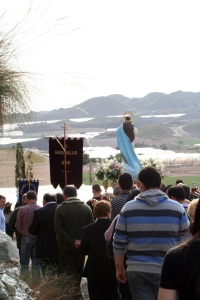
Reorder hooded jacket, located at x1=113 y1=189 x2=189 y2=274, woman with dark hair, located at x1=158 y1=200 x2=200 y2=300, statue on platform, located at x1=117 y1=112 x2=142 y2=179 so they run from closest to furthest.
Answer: woman with dark hair, located at x1=158 y1=200 x2=200 y2=300, hooded jacket, located at x1=113 y1=189 x2=189 y2=274, statue on platform, located at x1=117 y1=112 x2=142 y2=179

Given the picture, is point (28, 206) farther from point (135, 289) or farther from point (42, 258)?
point (135, 289)

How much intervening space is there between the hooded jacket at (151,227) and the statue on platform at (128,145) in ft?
52.2

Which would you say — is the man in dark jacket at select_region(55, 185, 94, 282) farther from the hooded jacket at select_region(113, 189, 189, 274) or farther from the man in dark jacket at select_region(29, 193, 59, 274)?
the hooded jacket at select_region(113, 189, 189, 274)

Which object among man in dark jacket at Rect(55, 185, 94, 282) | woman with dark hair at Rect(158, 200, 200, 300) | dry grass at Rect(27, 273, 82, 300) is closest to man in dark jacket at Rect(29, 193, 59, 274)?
man in dark jacket at Rect(55, 185, 94, 282)

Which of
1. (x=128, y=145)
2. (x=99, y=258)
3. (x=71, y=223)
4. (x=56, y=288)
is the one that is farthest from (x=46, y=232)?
(x=128, y=145)

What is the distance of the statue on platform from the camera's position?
2191 centimetres

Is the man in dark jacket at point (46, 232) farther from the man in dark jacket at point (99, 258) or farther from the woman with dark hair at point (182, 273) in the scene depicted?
the woman with dark hair at point (182, 273)

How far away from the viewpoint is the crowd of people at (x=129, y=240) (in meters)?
3.00

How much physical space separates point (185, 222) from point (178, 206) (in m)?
0.13

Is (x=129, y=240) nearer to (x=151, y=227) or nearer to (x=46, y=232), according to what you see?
(x=151, y=227)

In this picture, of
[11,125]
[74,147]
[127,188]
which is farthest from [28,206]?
[74,147]

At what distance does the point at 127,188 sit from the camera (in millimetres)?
7742

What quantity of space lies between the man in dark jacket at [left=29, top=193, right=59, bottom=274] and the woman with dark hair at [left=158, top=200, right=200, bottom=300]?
6.40 m

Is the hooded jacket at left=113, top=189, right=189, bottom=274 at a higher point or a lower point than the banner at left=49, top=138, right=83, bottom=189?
higher
